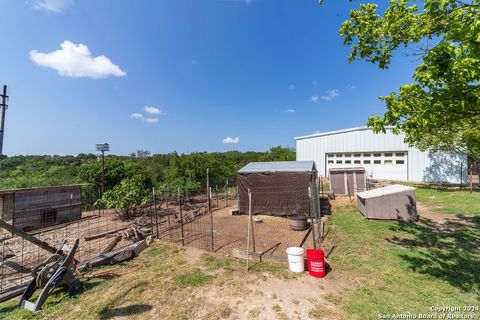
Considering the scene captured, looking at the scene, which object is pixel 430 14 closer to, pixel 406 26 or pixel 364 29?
pixel 406 26

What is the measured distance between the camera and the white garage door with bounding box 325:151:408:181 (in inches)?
750

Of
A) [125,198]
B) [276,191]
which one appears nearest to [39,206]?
[125,198]

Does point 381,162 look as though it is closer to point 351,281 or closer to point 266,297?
point 351,281

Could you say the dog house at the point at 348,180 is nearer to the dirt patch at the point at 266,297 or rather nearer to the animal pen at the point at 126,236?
the animal pen at the point at 126,236

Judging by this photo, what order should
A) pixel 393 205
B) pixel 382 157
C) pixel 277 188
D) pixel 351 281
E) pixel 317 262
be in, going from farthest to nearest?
pixel 382 157 → pixel 277 188 → pixel 393 205 → pixel 317 262 → pixel 351 281

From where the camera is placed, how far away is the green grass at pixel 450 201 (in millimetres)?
10206

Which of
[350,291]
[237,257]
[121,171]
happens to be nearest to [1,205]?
[121,171]

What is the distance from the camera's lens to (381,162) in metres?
19.8

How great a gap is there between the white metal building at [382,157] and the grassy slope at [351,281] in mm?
13718

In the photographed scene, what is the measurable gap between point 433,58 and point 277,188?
306 inches

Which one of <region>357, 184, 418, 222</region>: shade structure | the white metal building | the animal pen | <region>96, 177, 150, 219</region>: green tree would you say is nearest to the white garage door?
the white metal building

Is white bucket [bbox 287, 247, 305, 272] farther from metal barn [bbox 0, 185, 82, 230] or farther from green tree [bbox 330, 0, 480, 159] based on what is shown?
metal barn [bbox 0, 185, 82, 230]

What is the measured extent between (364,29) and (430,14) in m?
1.44

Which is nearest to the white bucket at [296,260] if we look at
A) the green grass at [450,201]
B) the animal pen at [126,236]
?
the animal pen at [126,236]
